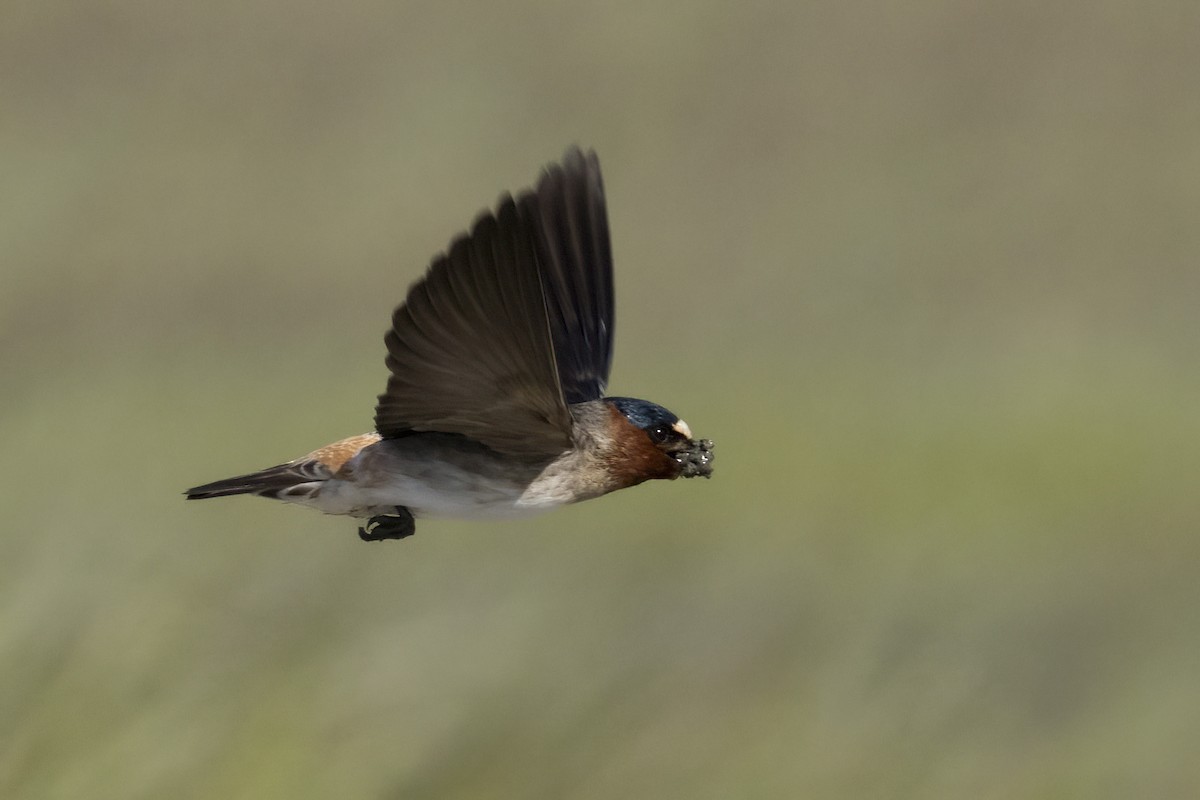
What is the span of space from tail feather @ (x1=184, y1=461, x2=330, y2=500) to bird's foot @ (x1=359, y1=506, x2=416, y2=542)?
6.9 inches

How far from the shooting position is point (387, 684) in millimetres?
8859

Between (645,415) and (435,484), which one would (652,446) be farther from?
(435,484)

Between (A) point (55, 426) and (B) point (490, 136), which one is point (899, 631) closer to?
(A) point (55, 426)

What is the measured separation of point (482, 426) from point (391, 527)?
1.30 ft

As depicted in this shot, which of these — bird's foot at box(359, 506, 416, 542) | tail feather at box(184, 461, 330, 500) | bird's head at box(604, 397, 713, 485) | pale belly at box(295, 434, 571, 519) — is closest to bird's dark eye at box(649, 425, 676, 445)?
bird's head at box(604, 397, 713, 485)

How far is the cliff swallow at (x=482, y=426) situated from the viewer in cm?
460

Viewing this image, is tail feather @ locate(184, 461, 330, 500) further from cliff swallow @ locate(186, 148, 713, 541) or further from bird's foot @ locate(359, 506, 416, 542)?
bird's foot @ locate(359, 506, 416, 542)

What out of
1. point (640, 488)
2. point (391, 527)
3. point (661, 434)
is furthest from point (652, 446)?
point (640, 488)

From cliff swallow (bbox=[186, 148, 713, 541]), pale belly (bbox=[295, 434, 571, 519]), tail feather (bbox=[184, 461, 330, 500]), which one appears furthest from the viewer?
tail feather (bbox=[184, 461, 330, 500])

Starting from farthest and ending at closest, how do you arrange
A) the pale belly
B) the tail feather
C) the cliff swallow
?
1. the tail feather
2. the pale belly
3. the cliff swallow

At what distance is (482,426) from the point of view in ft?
16.1

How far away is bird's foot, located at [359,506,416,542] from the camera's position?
5.10 meters

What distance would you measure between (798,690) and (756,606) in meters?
0.80

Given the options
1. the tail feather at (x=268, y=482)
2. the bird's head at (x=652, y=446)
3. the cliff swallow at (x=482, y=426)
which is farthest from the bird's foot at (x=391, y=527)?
the bird's head at (x=652, y=446)
